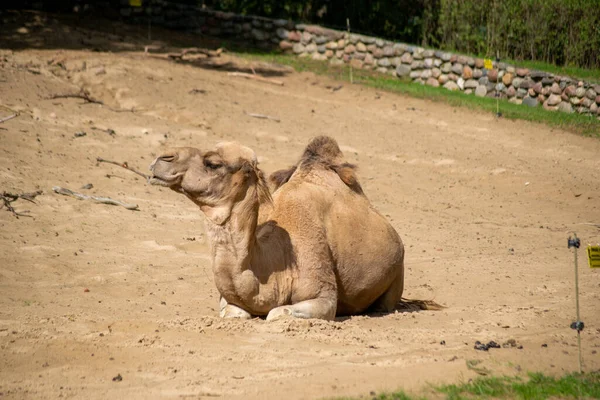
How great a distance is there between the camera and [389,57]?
25203 millimetres

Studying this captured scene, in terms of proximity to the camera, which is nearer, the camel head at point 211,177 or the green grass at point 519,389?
the green grass at point 519,389

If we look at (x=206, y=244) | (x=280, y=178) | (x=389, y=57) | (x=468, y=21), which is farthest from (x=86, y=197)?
(x=468, y=21)

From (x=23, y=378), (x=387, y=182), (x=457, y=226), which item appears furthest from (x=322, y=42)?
(x=23, y=378)

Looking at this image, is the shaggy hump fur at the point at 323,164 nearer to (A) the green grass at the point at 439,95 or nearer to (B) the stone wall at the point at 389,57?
(A) the green grass at the point at 439,95

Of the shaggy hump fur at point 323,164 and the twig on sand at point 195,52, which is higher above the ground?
the twig on sand at point 195,52

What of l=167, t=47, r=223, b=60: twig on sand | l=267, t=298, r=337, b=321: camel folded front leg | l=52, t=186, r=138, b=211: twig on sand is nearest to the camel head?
l=267, t=298, r=337, b=321: camel folded front leg

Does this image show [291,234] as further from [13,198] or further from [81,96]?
[81,96]

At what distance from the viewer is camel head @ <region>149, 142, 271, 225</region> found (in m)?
7.59

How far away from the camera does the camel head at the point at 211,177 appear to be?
24.9ft

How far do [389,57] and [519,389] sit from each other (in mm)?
19679

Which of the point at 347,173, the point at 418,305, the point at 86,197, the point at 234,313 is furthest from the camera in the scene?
the point at 86,197

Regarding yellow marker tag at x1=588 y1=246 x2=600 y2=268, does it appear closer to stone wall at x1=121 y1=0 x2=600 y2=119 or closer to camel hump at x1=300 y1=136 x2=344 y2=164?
camel hump at x1=300 y1=136 x2=344 y2=164

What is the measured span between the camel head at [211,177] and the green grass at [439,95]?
1317cm

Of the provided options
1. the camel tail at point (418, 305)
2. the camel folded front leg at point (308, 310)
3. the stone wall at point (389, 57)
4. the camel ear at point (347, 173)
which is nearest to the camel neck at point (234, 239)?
the camel folded front leg at point (308, 310)
